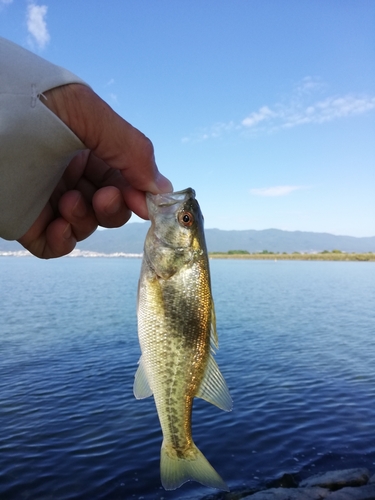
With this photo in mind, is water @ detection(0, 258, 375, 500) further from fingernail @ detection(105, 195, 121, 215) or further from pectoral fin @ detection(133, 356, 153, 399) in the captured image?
fingernail @ detection(105, 195, 121, 215)

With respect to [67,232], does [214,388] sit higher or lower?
lower

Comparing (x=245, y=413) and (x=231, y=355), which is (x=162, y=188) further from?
(x=231, y=355)

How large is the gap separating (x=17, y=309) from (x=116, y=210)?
1820 inches

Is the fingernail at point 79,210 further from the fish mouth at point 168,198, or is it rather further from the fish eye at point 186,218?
the fish eye at point 186,218

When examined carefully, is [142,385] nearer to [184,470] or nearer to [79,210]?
[184,470]

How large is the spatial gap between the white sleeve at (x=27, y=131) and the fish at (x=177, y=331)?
99cm

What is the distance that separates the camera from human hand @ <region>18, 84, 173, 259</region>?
3129mm

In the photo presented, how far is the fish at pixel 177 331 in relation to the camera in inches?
146

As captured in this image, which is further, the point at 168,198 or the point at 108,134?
the point at 168,198

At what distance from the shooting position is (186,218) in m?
3.93

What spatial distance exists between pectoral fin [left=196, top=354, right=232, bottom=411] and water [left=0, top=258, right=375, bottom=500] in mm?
9308

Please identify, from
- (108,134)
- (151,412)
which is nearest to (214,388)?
(108,134)

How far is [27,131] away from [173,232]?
1.54m

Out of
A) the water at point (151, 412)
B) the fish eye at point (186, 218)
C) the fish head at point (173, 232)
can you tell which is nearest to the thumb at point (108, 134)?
the fish head at point (173, 232)
